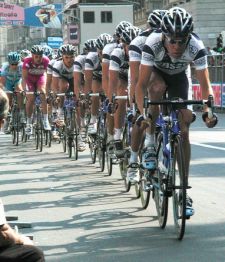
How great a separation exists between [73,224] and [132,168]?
47.2 inches

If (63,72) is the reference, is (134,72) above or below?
below

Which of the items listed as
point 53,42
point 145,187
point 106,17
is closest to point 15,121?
point 145,187

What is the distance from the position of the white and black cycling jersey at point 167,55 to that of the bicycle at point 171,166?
0.44m

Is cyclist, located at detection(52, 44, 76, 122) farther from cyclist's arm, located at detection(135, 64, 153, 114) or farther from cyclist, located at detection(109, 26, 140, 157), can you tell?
cyclist's arm, located at detection(135, 64, 153, 114)

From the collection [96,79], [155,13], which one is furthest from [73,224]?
[96,79]

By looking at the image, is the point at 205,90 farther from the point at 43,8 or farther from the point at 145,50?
the point at 43,8

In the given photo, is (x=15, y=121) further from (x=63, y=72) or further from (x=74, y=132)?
(x=74, y=132)

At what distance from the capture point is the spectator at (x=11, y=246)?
3.79 meters

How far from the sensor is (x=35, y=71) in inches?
612

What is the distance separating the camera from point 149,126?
7445 mm

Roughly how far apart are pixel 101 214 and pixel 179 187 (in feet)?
5.43

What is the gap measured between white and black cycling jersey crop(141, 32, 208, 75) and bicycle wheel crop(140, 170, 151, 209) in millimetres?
1209

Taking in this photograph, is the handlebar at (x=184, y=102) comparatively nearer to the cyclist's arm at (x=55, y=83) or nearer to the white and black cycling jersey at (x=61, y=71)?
the white and black cycling jersey at (x=61, y=71)

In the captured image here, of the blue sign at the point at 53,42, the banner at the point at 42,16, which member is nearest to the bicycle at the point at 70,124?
the banner at the point at 42,16
